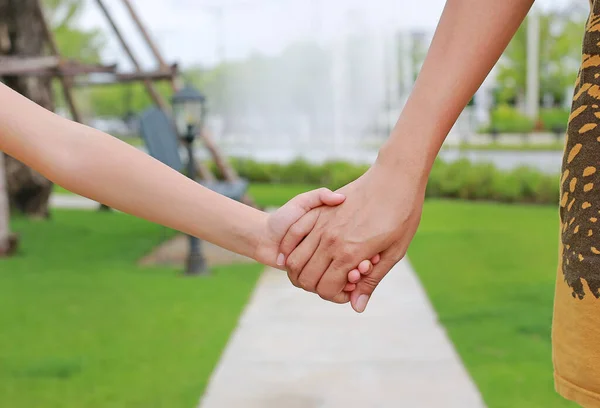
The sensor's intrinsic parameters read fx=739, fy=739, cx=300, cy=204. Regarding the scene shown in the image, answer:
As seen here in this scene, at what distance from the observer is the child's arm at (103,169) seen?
4.95 ft

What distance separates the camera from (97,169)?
153 cm

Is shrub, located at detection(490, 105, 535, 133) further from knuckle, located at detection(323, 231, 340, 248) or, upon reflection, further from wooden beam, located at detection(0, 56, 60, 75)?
knuckle, located at detection(323, 231, 340, 248)

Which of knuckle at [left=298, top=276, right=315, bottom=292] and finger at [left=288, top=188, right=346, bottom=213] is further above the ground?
finger at [left=288, top=188, right=346, bottom=213]

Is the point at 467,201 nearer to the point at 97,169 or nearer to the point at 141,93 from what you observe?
the point at 97,169

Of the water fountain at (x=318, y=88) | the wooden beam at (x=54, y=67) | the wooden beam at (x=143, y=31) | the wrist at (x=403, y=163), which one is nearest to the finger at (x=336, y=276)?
the wrist at (x=403, y=163)

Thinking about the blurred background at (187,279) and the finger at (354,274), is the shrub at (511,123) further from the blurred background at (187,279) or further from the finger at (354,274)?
the finger at (354,274)

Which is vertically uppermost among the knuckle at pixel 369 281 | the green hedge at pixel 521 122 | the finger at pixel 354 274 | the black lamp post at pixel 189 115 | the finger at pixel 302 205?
the finger at pixel 302 205

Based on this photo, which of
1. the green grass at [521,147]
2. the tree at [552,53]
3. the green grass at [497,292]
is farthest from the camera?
the tree at [552,53]

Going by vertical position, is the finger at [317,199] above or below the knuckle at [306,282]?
above

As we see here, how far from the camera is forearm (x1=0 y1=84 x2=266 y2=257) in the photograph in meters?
1.51

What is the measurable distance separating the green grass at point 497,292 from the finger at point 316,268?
5.51 ft

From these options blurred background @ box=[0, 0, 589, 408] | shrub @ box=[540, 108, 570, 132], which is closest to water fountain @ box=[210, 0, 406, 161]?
blurred background @ box=[0, 0, 589, 408]

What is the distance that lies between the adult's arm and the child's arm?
0.84 ft

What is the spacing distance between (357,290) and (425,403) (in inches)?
58.4
